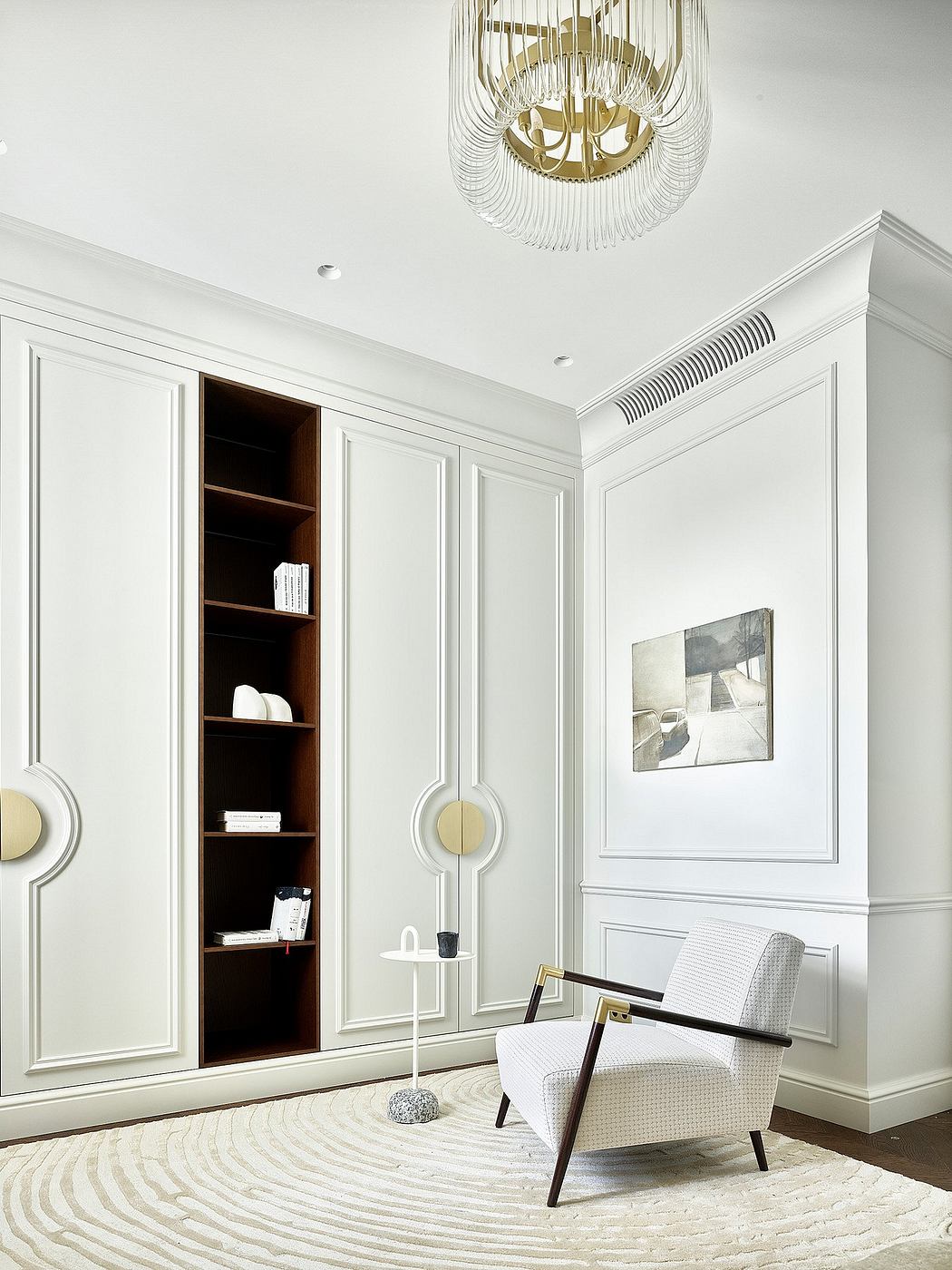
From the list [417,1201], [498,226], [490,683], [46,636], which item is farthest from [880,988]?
[46,636]

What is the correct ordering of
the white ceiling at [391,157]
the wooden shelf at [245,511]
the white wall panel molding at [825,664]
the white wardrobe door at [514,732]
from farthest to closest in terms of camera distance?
the white wardrobe door at [514,732] < the wooden shelf at [245,511] < the white wall panel molding at [825,664] < the white ceiling at [391,157]

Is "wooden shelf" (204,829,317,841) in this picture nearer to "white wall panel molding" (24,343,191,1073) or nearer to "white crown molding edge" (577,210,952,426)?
"white wall panel molding" (24,343,191,1073)

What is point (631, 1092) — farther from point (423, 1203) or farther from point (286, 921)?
point (286, 921)

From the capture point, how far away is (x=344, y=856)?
13.7ft

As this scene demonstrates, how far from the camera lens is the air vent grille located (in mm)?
4125

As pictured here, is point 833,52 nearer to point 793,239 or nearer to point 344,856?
point 793,239

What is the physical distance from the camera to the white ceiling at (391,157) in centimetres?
264

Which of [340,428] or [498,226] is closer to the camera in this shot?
[498,226]

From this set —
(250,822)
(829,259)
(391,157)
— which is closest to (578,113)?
(391,157)

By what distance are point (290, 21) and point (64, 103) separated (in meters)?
0.82

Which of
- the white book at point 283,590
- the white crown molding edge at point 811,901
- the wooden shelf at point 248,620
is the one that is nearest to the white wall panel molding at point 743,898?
the white crown molding edge at point 811,901

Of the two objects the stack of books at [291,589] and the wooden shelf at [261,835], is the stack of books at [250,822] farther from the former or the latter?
the stack of books at [291,589]

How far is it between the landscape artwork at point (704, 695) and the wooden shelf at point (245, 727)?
1552 mm

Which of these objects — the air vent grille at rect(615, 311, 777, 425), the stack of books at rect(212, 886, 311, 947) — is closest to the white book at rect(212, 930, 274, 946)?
the stack of books at rect(212, 886, 311, 947)
